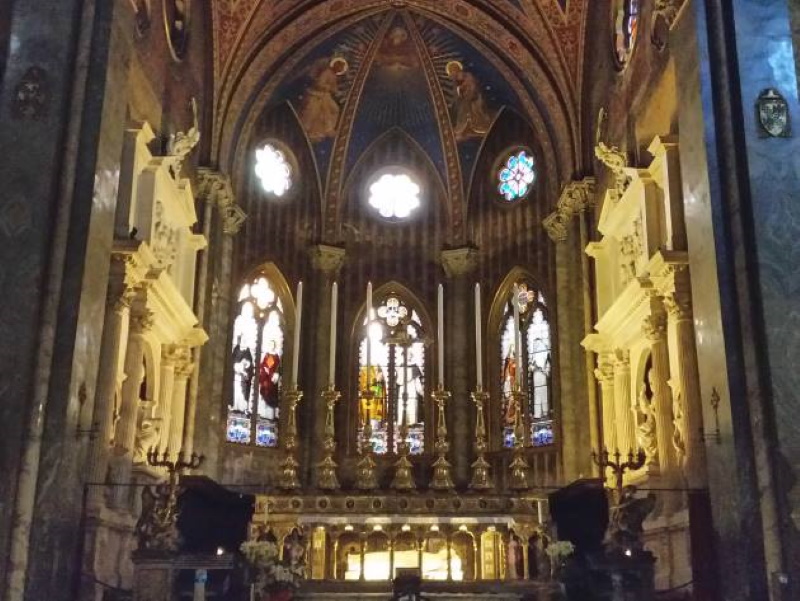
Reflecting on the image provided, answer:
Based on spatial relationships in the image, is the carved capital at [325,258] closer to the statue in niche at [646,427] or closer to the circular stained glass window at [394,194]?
the circular stained glass window at [394,194]

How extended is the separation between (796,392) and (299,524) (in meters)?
9.52

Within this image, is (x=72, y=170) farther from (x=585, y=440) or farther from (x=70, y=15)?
(x=585, y=440)

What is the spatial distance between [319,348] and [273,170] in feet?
15.4

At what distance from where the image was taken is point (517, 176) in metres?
25.0

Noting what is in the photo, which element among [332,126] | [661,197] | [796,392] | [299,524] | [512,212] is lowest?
[299,524]

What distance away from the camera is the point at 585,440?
20406mm

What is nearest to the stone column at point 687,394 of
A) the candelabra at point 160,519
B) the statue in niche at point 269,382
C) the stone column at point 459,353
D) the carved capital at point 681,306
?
the carved capital at point 681,306

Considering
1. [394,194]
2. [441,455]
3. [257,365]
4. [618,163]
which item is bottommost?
[441,455]

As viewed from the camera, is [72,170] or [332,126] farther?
[332,126]

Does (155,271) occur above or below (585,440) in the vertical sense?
above

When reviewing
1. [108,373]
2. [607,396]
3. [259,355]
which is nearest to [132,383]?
[108,373]

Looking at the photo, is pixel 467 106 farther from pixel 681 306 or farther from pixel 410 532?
pixel 681 306

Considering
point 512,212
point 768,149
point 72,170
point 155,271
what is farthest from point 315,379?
point 768,149

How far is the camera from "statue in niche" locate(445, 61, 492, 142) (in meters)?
24.8
